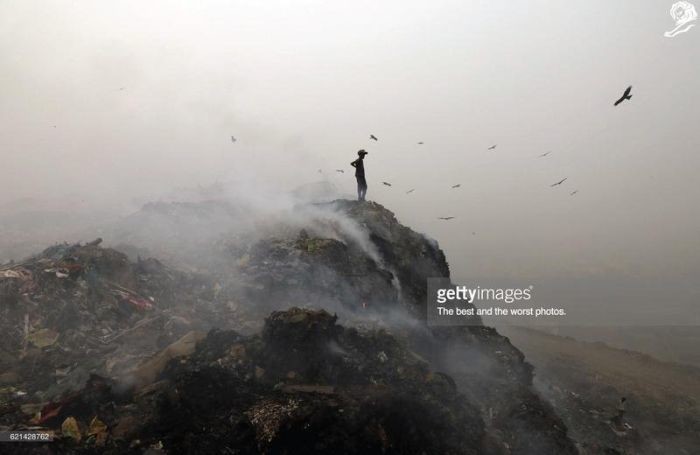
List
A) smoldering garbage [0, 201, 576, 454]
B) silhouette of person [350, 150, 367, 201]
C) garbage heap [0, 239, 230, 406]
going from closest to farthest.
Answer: smoldering garbage [0, 201, 576, 454] < garbage heap [0, 239, 230, 406] < silhouette of person [350, 150, 367, 201]

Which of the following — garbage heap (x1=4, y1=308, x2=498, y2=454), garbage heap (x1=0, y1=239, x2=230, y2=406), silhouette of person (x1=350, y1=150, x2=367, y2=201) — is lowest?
garbage heap (x1=4, y1=308, x2=498, y2=454)

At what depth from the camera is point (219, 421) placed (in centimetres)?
594

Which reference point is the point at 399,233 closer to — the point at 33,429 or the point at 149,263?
the point at 149,263

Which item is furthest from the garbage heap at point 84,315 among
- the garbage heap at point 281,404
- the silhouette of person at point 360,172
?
the silhouette of person at point 360,172

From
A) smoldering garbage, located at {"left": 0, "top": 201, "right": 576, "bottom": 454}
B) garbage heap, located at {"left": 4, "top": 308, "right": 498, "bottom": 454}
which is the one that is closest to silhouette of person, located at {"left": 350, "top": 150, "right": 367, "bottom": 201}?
smoldering garbage, located at {"left": 0, "top": 201, "right": 576, "bottom": 454}

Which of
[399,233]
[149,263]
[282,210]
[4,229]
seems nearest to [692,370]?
[399,233]

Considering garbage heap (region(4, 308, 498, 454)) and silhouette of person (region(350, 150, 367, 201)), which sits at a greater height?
silhouette of person (region(350, 150, 367, 201))

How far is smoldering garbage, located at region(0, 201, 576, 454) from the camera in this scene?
5.93 meters

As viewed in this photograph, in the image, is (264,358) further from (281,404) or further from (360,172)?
(360,172)

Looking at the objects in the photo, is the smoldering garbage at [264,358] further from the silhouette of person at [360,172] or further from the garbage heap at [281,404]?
the silhouette of person at [360,172]

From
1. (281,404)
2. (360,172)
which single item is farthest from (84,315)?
(360,172)

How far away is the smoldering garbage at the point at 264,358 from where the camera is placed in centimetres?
593

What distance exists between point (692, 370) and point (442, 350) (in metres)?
15.1

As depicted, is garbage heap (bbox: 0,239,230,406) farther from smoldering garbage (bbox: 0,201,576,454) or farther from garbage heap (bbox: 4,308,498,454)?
garbage heap (bbox: 4,308,498,454)
